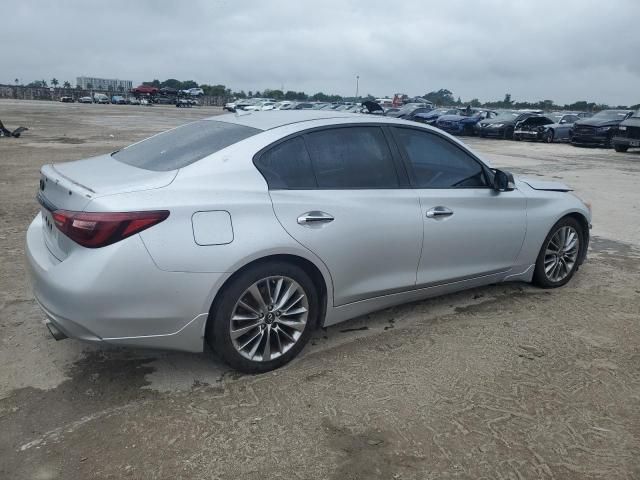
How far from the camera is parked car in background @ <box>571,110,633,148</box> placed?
915 inches

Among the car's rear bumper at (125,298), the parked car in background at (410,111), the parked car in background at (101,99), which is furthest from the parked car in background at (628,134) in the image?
the parked car in background at (101,99)

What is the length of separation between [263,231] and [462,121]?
27.6m

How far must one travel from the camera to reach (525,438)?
2881 millimetres

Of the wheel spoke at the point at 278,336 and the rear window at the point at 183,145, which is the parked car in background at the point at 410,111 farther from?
the wheel spoke at the point at 278,336

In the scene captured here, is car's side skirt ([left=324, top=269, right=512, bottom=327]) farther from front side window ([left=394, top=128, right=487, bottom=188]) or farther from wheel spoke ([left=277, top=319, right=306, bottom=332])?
front side window ([left=394, top=128, right=487, bottom=188])

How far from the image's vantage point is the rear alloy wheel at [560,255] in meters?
4.92

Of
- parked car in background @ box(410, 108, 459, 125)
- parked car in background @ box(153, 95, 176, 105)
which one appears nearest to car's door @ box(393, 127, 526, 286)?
parked car in background @ box(410, 108, 459, 125)

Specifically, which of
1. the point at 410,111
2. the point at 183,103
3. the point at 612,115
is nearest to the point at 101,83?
the point at 183,103

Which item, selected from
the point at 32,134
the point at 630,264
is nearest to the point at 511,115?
the point at 32,134

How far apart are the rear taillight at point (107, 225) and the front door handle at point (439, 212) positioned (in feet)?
6.19

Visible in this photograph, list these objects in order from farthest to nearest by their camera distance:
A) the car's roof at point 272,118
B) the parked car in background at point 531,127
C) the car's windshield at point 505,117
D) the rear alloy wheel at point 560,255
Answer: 1. the car's windshield at point 505,117
2. the parked car in background at point 531,127
3. the rear alloy wheel at point 560,255
4. the car's roof at point 272,118

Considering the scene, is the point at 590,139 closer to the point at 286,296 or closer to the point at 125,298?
the point at 286,296

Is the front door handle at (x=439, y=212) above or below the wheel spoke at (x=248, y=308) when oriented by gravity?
above

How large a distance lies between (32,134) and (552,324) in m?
20.7
